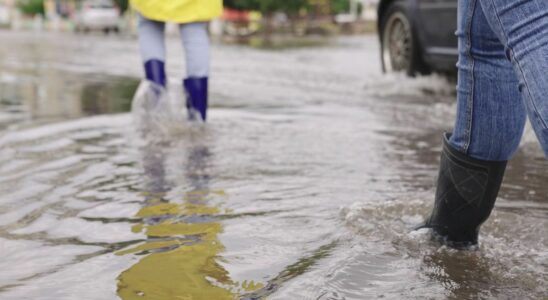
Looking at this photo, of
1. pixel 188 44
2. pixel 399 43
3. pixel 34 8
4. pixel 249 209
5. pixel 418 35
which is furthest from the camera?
pixel 34 8

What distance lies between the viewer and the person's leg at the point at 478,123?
226 centimetres

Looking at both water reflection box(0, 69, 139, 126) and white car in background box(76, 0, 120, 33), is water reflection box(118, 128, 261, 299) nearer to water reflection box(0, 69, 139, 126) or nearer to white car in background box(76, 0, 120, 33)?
water reflection box(0, 69, 139, 126)

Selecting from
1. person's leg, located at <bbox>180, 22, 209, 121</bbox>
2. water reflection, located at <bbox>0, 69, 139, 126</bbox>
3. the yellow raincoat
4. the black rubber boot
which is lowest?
water reflection, located at <bbox>0, 69, 139, 126</bbox>

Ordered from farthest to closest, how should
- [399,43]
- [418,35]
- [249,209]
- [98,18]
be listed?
[98,18]
[399,43]
[418,35]
[249,209]

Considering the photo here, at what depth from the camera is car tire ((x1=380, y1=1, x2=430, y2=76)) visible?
7473 millimetres

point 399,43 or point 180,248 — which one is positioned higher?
point 399,43

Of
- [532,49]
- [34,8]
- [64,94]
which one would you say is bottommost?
[64,94]

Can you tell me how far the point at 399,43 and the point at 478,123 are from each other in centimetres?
570

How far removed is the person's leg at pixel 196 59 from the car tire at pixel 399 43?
9.63 feet

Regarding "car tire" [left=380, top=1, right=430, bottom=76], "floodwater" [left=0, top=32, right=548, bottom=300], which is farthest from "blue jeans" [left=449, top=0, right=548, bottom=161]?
"car tire" [left=380, top=1, right=430, bottom=76]

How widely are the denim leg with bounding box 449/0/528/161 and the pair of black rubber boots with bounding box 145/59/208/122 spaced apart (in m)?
2.83

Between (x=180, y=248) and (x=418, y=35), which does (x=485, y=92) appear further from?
(x=418, y=35)

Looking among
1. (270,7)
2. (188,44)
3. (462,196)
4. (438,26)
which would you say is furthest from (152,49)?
(270,7)

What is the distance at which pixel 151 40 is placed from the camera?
507 cm
